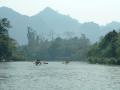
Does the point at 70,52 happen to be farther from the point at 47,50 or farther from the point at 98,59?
the point at 98,59

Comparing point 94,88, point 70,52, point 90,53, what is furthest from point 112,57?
point 70,52

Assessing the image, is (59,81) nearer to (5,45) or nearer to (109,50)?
(109,50)

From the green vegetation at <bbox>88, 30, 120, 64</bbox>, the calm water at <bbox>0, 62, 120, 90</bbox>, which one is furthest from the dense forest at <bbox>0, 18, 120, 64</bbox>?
the calm water at <bbox>0, 62, 120, 90</bbox>

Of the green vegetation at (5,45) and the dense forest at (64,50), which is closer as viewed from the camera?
the dense forest at (64,50)

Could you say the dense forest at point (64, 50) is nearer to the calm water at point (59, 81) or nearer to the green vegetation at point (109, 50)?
the green vegetation at point (109, 50)

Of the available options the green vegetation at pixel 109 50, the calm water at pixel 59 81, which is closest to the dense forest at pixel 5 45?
the green vegetation at pixel 109 50

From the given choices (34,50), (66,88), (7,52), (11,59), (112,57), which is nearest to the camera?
(66,88)

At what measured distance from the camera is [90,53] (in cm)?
13962

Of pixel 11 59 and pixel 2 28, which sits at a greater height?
pixel 2 28

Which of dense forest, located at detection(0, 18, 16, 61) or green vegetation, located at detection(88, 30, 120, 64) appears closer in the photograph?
green vegetation, located at detection(88, 30, 120, 64)

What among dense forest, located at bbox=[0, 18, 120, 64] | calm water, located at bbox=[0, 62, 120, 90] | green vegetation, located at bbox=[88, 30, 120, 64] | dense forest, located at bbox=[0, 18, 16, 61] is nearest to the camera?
calm water, located at bbox=[0, 62, 120, 90]

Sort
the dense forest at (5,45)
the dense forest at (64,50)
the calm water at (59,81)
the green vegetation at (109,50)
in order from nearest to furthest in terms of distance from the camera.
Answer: the calm water at (59,81), the green vegetation at (109,50), the dense forest at (64,50), the dense forest at (5,45)

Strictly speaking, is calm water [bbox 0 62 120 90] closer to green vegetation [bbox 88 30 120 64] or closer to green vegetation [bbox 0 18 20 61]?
green vegetation [bbox 88 30 120 64]

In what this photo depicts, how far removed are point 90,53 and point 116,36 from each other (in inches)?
922
